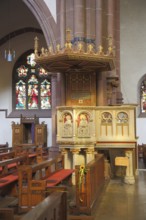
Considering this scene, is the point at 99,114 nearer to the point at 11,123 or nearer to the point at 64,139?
the point at 64,139

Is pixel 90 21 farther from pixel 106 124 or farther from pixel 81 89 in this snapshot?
pixel 106 124

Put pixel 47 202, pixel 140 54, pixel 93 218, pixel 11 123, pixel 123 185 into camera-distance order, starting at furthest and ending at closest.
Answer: pixel 11 123 → pixel 140 54 → pixel 123 185 → pixel 93 218 → pixel 47 202

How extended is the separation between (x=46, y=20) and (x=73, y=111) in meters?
4.92

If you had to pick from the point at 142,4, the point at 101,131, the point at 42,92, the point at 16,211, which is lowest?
the point at 16,211

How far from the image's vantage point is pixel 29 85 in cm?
2030

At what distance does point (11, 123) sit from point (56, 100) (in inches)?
326

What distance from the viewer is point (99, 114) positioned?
965 cm

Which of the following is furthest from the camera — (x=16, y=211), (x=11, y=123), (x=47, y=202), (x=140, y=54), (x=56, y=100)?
(x=11, y=123)

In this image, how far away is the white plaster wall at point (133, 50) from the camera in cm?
1761

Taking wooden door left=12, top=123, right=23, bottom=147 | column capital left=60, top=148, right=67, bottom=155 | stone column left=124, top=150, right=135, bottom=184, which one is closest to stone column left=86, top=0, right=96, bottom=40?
column capital left=60, top=148, right=67, bottom=155

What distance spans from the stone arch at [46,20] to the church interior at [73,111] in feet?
0.12

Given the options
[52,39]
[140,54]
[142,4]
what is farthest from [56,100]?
[142,4]

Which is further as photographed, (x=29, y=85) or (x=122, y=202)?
(x=29, y=85)

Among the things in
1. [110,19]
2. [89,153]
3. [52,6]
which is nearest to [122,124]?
[89,153]
